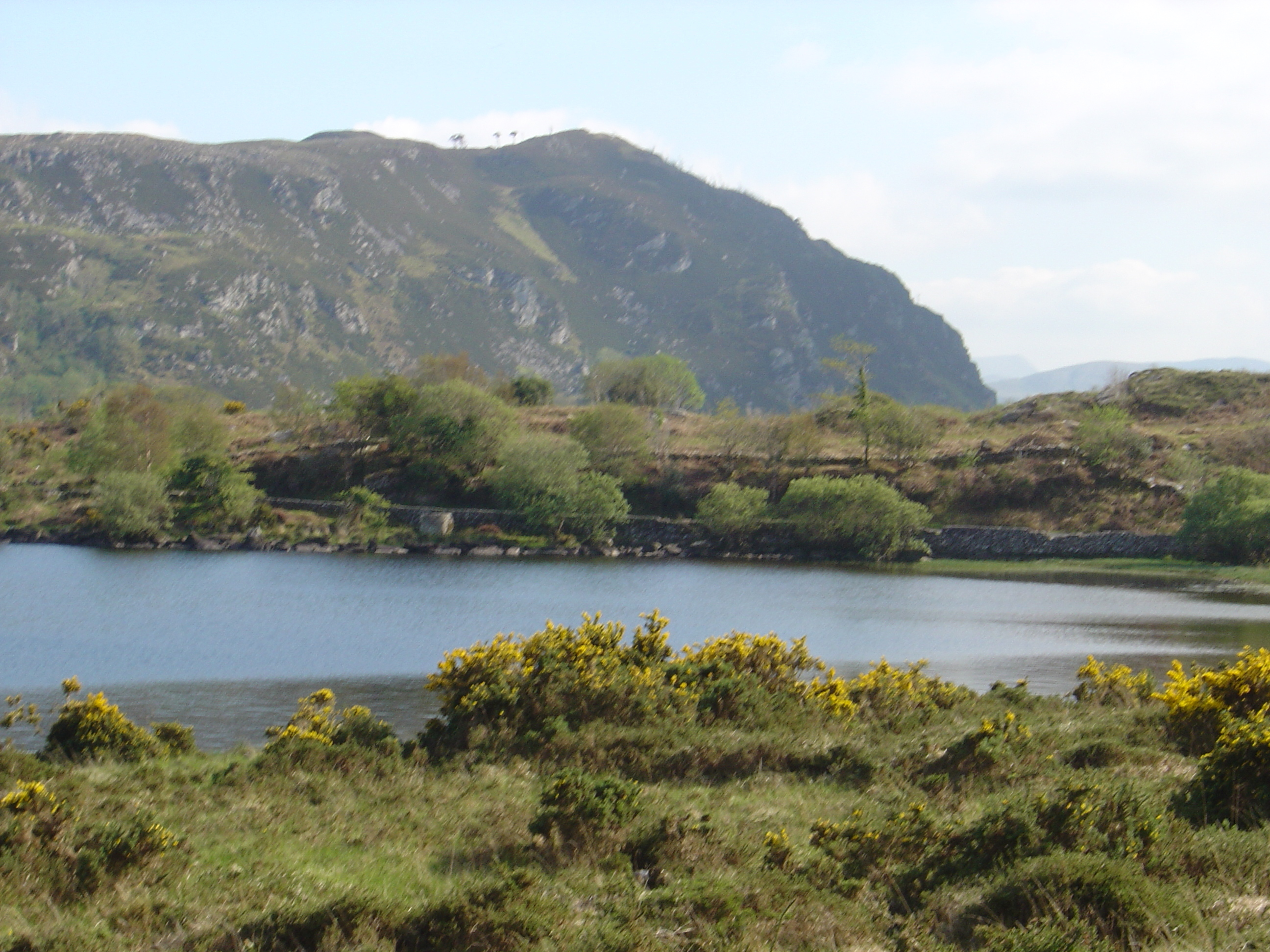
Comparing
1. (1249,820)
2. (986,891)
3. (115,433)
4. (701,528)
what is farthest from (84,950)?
(115,433)

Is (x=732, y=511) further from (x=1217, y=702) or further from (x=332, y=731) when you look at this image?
(x=1217, y=702)

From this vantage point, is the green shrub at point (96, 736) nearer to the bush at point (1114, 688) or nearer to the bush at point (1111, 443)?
the bush at point (1114, 688)

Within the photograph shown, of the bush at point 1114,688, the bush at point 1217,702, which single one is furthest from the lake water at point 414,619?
the bush at point 1217,702

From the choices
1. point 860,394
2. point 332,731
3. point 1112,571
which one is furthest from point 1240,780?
point 860,394

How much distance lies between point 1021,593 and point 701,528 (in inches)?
1013

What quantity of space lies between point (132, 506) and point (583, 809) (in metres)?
60.0

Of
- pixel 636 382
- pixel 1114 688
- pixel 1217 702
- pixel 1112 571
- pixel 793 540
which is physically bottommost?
pixel 1112 571

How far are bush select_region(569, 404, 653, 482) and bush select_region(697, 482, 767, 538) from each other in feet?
29.8

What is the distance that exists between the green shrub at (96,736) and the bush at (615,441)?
64231 millimetres

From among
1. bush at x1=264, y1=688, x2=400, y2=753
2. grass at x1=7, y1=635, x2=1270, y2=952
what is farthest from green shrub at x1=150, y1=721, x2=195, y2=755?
bush at x1=264, y1=688, x2=400, y2=753

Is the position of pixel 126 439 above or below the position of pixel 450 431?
below

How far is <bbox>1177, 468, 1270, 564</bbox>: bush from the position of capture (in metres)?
59.6

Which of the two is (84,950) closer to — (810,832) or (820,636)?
(810,832)

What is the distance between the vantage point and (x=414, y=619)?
36.0 m
